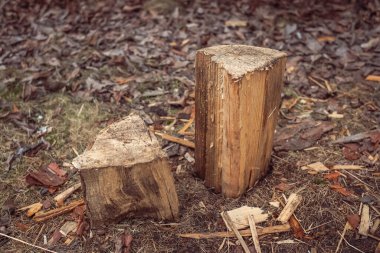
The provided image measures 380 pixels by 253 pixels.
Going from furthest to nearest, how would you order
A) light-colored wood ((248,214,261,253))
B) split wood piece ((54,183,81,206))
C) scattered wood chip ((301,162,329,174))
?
scattered wood chip ((301,162,329,174)) < split wood piece ((54,183,81,206)) < light-colored wood ((248,214,261,253))

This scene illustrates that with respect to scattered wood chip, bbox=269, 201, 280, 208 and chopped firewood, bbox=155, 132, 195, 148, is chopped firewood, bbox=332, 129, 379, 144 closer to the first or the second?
scattered wood chip, bbox=269, 201, 280, 208

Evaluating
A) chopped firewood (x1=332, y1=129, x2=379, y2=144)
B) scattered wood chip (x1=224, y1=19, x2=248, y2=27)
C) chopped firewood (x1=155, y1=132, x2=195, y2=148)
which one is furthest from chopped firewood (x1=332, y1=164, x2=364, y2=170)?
scattered wood chip (x1=224, y1=19, x2=248, y2=27)

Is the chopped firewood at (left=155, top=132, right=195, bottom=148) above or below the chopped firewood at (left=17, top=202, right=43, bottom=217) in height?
above

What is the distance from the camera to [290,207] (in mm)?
2557

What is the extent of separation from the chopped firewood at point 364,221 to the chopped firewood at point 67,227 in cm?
200

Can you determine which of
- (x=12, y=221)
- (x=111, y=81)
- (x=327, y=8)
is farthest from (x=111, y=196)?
(x=327, y=8)

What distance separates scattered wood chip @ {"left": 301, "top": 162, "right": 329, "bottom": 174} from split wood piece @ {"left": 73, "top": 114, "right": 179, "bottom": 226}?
1191mm

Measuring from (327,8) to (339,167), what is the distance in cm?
363

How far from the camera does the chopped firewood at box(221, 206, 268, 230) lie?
2.46m

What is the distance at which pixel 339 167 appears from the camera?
9.59 ft

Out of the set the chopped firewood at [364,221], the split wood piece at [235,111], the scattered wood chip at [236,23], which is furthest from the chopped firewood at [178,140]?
the scattered wood chip at [236,23]

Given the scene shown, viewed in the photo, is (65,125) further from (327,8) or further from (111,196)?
(327,8)

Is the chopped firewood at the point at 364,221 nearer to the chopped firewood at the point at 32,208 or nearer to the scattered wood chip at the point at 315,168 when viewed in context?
the scattered wood chip at the point at 315,168

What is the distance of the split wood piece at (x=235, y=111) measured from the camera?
222 centimetres
